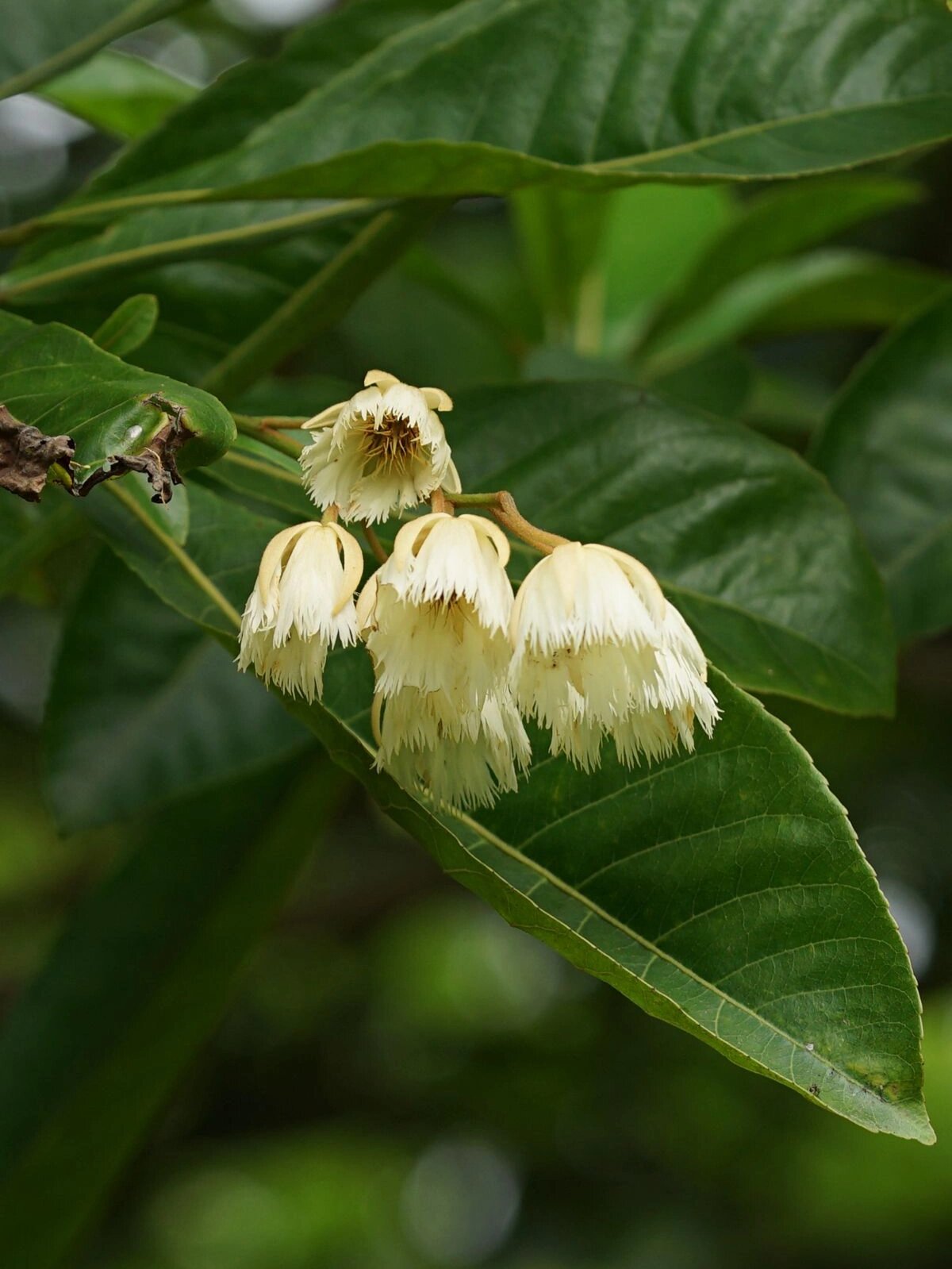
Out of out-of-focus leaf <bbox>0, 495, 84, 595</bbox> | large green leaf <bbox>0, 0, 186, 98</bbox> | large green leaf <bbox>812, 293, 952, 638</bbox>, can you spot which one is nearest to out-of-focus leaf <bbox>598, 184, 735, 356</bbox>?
large green leaf <bbox>812, 293, 952, 638</bbox>

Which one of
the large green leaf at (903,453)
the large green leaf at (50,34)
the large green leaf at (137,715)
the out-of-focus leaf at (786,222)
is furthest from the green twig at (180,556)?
the out-of-focus leaf at (786,222)

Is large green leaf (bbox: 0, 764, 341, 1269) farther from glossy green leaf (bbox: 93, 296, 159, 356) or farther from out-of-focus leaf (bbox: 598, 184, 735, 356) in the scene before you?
out-of-focus leaf (bbox: 598, 184, 735, 356)

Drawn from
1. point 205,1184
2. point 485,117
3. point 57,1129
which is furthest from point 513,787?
point 205,1184

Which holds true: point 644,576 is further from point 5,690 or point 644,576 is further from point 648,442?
point 5,690

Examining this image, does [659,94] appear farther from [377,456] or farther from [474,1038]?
[474,1038]

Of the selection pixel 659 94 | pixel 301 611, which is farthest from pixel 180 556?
pixel 659 94
